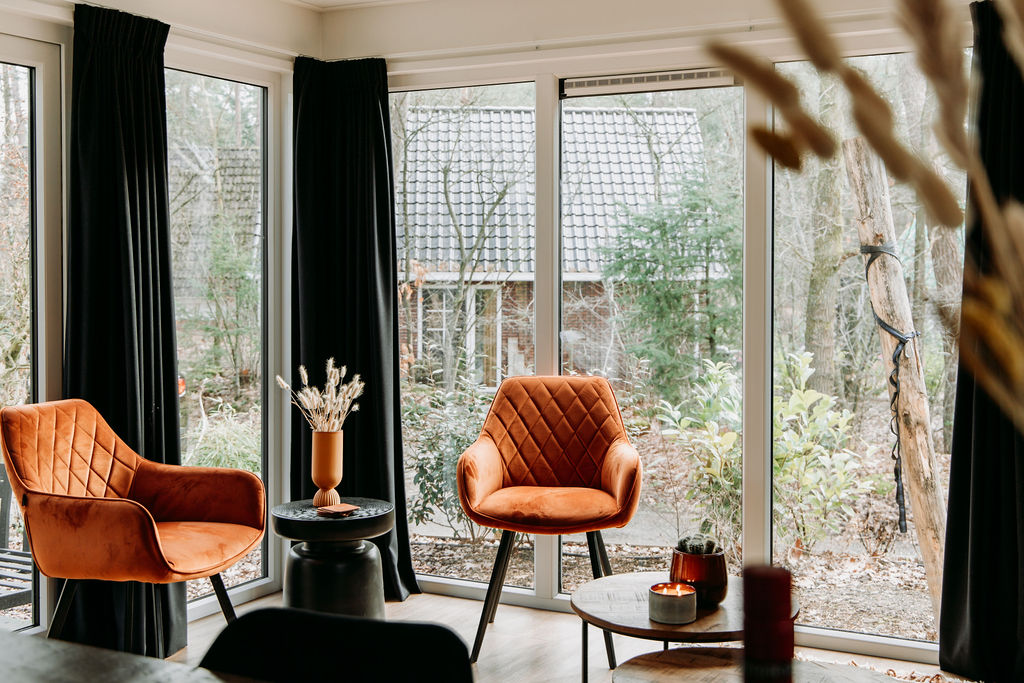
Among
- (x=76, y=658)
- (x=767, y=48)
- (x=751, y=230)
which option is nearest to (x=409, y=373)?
(x=751, y=230)

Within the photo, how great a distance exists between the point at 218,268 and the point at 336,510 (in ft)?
4.29

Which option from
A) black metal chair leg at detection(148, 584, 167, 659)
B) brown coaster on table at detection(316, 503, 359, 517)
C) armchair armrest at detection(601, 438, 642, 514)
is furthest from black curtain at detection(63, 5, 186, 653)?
armchair armrest at detection(601, 438, 642, 514)

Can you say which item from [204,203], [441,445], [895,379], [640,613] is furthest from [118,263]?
[895,379]

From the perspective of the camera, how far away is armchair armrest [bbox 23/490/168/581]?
9.29ft

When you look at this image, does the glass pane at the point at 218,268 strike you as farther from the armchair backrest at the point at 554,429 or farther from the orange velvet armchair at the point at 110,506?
the armchair backrest at the point at 554,429

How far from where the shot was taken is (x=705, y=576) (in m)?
2.63

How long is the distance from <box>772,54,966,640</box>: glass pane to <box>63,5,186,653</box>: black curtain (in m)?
2.40

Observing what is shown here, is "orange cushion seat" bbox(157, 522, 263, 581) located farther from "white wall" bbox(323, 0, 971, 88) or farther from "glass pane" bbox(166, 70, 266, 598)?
"white wall" bbox(323, 0, 971, 88)

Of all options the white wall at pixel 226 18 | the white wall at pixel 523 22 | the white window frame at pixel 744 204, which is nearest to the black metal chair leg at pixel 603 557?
the white window frame at pixel 744 204

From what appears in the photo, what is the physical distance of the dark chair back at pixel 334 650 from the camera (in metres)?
1.08

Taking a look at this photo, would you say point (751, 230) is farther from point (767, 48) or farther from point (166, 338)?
point (166, 338)

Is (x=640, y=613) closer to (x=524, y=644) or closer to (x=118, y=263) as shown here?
(x=524, y=644)

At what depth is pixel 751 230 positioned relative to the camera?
3.70 metres

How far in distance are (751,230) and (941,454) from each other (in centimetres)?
110
